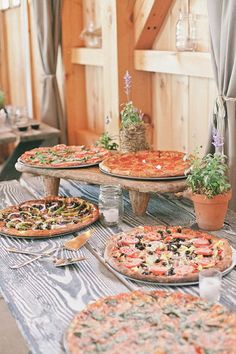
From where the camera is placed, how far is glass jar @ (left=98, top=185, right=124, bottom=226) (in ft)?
7.30

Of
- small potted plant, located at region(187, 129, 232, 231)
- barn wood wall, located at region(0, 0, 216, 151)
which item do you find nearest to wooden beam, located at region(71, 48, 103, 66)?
barn wood wall, located at region(0, 0, 216, 151)

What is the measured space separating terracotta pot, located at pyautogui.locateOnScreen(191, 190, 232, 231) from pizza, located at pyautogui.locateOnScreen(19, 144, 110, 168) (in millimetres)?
633

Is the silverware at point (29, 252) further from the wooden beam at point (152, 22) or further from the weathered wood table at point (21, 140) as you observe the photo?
the weathered wood table at point (21, 140)

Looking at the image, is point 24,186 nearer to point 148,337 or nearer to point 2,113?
point 148,337

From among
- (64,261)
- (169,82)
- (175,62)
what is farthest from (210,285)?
(169,82)

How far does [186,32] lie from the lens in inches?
125

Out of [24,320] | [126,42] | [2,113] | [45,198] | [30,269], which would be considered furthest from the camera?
[2,113]

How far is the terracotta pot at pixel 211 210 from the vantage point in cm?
213

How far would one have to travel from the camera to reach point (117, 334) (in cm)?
143

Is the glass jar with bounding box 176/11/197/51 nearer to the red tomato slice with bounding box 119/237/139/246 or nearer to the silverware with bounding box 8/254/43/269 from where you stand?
the red tomato slice with bounding box 119/237/139/246

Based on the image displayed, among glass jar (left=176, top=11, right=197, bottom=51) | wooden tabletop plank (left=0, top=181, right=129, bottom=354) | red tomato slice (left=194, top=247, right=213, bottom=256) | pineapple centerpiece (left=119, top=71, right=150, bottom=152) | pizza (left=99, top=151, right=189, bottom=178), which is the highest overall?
glass jar (left=176, top=11, right=197, bottom=51)

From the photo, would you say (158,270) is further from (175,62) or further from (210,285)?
(175,62)

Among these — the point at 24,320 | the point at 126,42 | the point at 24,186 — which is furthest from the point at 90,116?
the point at 24,320

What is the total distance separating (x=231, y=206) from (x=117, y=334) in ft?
4.68
